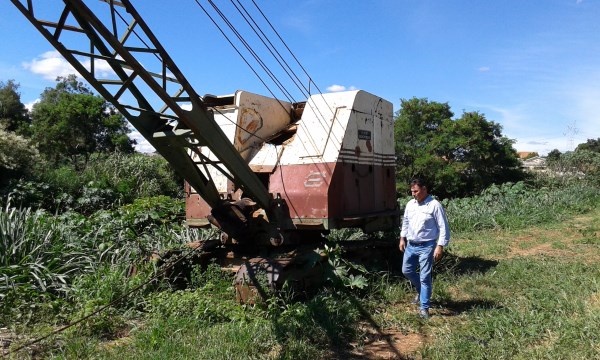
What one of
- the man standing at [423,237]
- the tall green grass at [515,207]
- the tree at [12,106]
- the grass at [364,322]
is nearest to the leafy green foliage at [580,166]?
the tall green grass at [515,207]

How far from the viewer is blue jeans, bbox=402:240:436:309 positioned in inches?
250

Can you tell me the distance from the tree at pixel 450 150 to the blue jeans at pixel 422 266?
→ 20385 mm

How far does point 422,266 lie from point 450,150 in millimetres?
22487

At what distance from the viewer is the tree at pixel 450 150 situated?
88.4 feet

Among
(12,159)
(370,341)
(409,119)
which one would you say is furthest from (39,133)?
(370,341)

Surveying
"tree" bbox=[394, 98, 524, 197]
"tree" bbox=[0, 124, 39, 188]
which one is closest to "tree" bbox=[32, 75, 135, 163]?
"tree" bbox=[0, 124, 39, 188]

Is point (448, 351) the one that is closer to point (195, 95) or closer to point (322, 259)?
point (322, 259)

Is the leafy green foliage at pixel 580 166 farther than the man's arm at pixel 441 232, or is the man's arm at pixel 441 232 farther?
the leafy green foliage at pixel 580 166

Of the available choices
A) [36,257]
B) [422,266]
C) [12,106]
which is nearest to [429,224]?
[422,266]

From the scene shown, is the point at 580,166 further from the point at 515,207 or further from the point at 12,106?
the point at 12,106

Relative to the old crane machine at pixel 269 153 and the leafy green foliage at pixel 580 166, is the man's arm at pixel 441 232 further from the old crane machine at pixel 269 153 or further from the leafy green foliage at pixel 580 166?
the leafy green foliage at pixel 580 166

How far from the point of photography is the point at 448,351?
5016 millimetres

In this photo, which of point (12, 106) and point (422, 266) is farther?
point (12, 106)

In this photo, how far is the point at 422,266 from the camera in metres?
6.49
